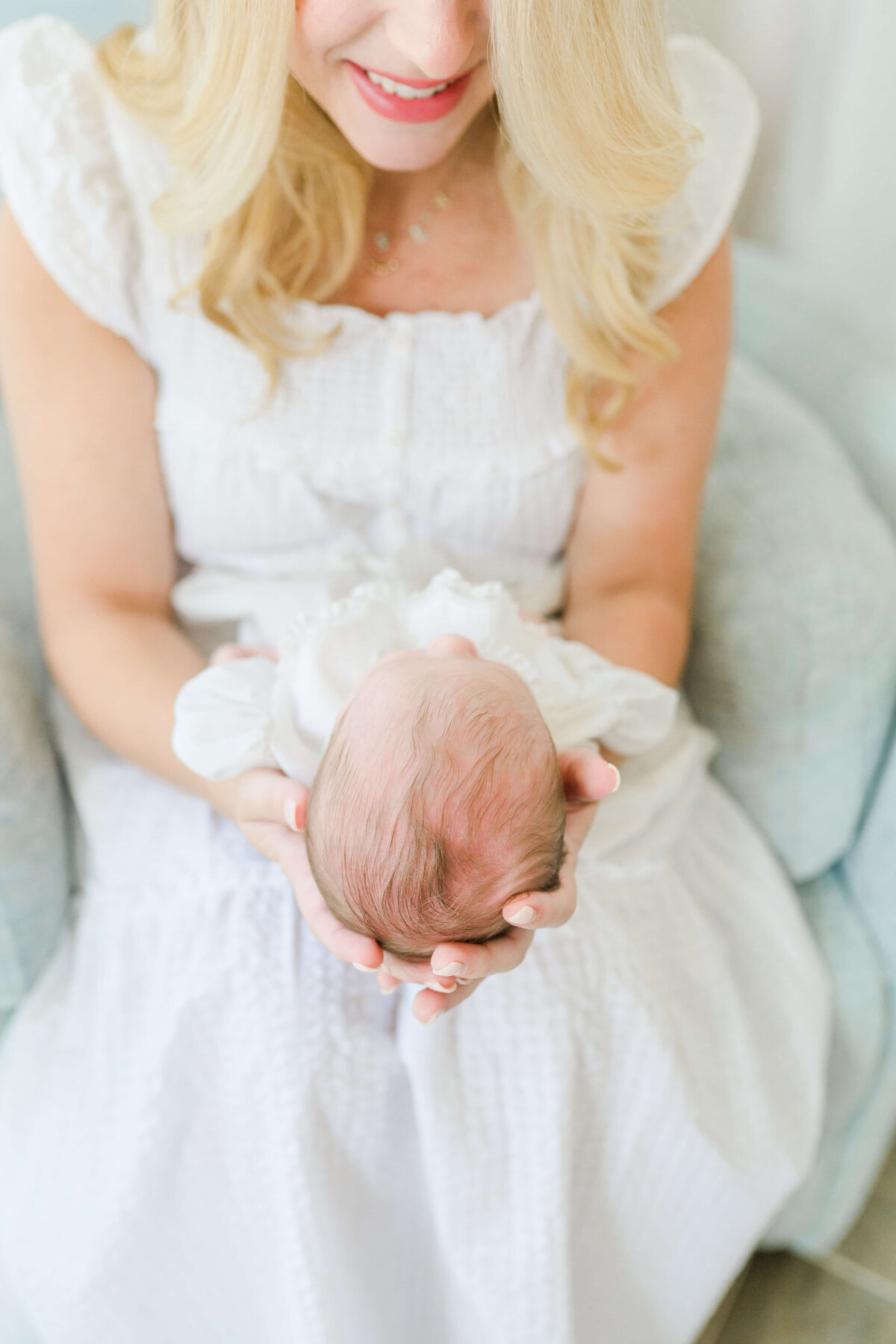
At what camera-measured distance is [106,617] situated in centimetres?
101

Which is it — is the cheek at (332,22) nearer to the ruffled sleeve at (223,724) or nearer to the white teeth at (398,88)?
the white teeth at (398,88)

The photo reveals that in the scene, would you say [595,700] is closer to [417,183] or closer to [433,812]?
[433,812]

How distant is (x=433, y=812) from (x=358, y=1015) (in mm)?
252

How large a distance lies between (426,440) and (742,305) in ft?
2.35

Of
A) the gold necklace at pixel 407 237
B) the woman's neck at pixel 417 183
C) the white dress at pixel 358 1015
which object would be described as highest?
the woman's neck at pixel 417 183

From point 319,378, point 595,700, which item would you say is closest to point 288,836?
point 595,700

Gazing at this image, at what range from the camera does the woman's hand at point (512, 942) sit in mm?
729

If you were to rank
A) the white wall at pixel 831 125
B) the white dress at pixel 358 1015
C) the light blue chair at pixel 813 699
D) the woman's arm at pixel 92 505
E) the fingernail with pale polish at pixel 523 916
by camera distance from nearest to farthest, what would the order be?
the fingernail with pale polish at pixel 523 916, the white dress at pixel 358 1015, the woman's arm at pixel 92 505, the light blue chair at pixel 813 699, the white wall at pixel 831 125

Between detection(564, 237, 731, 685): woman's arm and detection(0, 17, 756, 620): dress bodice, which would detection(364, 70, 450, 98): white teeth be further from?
detection(564, 237, 731, 685): woman's arm

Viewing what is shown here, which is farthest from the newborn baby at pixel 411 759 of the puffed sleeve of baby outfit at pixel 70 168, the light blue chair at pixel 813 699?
the puffed sleeve of baby outfit at pixel 70 168

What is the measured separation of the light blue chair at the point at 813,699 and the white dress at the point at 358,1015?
0.07 meters

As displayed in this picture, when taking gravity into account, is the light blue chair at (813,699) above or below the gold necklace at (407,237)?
below

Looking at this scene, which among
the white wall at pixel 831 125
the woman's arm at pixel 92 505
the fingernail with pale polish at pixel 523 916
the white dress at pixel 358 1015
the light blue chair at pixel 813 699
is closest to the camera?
the fingernail with pale polish at pixel 523 916

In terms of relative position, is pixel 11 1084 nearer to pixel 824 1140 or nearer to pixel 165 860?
pixel 165 860
